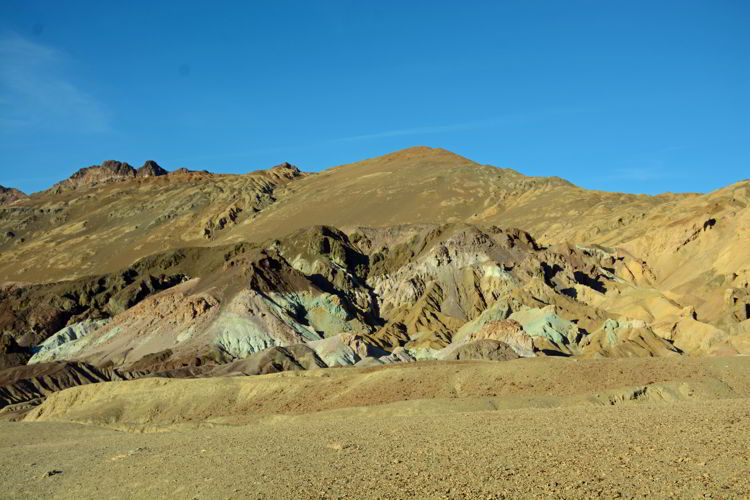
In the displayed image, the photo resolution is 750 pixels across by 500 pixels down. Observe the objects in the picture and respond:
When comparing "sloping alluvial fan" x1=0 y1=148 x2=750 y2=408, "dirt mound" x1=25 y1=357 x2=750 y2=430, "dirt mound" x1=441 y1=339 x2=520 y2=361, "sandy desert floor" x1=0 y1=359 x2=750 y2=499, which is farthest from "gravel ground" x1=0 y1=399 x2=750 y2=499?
"sloping alluvial fan" x1=0 y1=148 x2=750 y2=408

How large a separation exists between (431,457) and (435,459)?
389mm

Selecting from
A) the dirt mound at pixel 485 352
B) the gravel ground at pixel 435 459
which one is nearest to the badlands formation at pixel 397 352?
the gravel ground at pixel 435 459

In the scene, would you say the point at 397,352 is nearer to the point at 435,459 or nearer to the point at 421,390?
the point at 421,390

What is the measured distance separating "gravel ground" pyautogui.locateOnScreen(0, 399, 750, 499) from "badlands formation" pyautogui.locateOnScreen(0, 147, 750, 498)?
5.3 inches

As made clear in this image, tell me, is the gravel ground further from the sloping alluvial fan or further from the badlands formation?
the sloping alluvial fan

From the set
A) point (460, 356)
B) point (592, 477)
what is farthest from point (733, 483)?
point (460, 356)

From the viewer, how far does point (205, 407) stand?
50250 mm

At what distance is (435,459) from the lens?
25891 mm

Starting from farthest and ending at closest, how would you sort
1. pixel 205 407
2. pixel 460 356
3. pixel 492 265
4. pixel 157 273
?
pixel 157 273
pixel 492 265
pixel 460 356
pixel 205 407

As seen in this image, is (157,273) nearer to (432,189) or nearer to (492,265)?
(492,265)

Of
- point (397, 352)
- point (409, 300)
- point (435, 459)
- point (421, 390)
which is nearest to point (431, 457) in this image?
point (435, 459)

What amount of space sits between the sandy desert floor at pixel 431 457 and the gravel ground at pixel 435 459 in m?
0.06

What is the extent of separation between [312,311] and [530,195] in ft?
285

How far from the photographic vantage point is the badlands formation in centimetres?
2575
